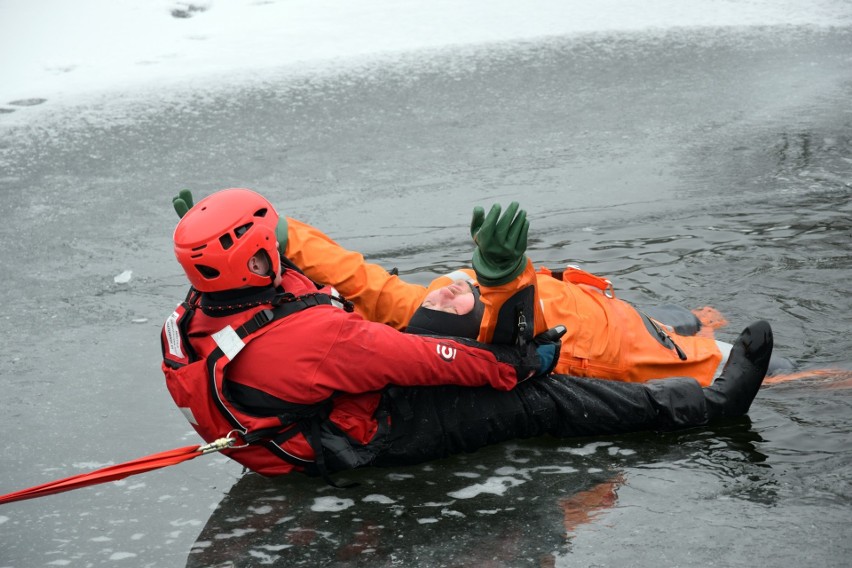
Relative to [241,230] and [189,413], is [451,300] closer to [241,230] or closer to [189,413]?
[241,230]

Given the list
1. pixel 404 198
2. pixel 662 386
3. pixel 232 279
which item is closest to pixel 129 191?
pixel 404 198

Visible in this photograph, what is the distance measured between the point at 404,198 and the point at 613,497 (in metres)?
3.84

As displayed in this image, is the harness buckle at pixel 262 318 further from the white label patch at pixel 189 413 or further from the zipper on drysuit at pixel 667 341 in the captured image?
the zipper on drysuit at pixel 667 341

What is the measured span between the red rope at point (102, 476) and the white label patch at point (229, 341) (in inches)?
16.2

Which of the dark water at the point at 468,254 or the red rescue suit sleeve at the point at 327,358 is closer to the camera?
the dark water at the point at 468,254

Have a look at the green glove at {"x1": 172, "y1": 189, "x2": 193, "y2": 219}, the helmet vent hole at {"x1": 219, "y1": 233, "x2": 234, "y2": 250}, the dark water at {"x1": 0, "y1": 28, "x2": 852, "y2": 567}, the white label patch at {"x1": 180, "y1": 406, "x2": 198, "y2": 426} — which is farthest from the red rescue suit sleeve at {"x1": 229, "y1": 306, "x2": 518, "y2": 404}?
the green glove at {"x1": 172, "y1": 189, "x2": 193, "y2": 219}

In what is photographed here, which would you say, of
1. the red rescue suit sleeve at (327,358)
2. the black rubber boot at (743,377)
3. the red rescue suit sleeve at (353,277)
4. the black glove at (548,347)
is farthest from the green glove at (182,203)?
the black rubber boot at (743,377)

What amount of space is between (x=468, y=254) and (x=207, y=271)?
284cm

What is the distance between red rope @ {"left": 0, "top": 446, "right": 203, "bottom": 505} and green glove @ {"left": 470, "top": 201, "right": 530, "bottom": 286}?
1304 mm

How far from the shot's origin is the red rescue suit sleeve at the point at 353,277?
4.45m

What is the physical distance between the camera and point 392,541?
3463 millimetres

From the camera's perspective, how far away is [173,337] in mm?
3738

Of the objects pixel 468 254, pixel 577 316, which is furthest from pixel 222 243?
pixel 468 254

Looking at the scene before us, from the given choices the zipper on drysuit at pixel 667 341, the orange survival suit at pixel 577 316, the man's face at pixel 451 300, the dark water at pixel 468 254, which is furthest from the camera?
the zipper on drysuit at pixel 667 341
